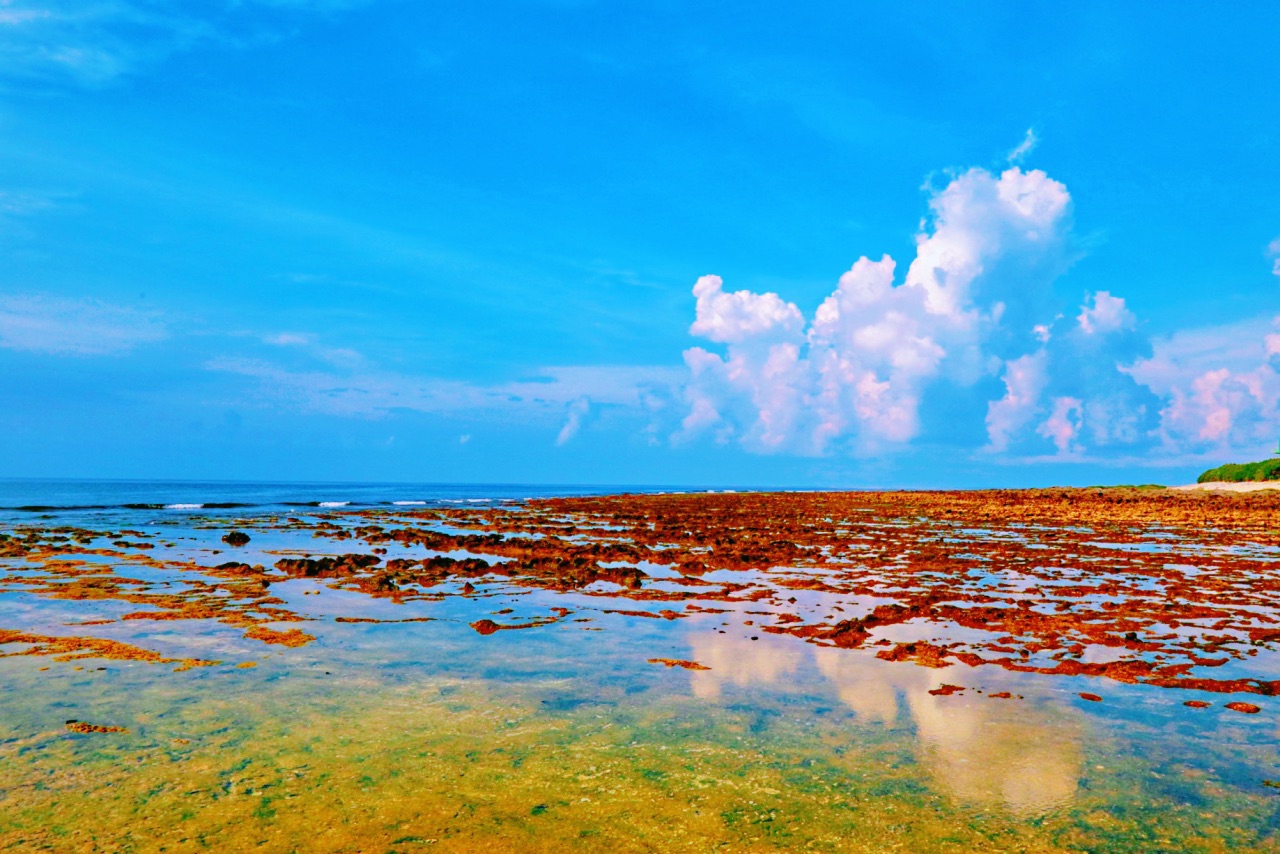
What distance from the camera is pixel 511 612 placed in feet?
40.3

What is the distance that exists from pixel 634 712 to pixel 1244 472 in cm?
9799

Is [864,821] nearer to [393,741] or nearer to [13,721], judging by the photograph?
[393,741]

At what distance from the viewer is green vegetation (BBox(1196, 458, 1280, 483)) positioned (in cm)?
7381

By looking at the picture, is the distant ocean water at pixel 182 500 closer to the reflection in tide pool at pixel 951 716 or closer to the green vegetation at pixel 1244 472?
the reflection in tide pool at pixel 951 716

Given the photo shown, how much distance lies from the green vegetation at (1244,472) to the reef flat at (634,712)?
78444mm

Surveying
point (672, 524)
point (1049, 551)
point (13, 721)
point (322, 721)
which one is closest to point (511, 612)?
point (322, 721)

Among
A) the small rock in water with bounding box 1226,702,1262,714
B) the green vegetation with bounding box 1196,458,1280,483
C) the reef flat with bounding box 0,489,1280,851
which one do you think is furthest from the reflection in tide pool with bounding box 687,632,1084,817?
the green vegetation with bounding box 1196,458,1280,483

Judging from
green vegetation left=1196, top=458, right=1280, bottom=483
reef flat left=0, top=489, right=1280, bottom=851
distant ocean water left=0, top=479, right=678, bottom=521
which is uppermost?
green vegetation left=1196, top=458, right=1280, bottom=483

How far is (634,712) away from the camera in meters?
7.06

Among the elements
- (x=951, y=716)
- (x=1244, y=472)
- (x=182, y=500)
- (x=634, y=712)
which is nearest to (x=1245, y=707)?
(x=951, y=716)

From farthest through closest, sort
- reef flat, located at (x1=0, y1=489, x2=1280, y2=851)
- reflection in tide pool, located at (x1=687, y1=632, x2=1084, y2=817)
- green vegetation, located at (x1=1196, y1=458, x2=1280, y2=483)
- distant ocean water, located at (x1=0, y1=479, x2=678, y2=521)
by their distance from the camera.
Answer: green vegetation, located at (x1=1196, y1=458, x2=1280, y2=483) < distant ocean water, located at (x1=0, y1=479, x2=678, y2=521) < reflection in tide pool, located at (x1=687, y1=632, x2=1084, y2=817) < reef flat, located at (x1=0, y1=489, x2=1280, y2=851)

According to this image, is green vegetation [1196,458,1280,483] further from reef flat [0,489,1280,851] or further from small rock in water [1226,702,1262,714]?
small rock in water [1226,702,1262,714]

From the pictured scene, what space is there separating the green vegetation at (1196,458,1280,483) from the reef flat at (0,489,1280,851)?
257 feet

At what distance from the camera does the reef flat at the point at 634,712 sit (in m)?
4.83
